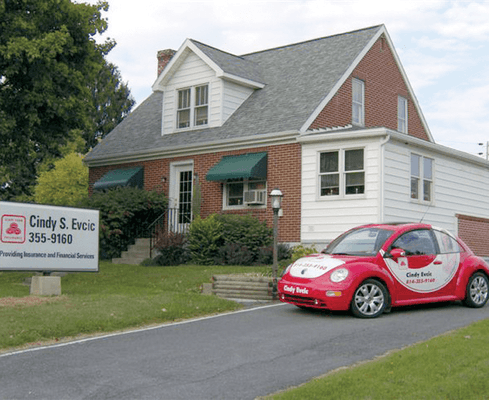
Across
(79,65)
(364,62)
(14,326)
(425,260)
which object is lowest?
(14,326)

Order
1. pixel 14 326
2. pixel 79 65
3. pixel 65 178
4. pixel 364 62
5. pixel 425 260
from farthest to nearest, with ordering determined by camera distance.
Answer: pixel 65 178
pixel 364 62
pixel 79 65
pixel 425 260
pixel 14 326

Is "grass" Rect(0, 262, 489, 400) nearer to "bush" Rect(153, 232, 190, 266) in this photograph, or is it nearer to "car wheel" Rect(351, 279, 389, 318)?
"car wheel" Rect(351, 279, 389, 318)

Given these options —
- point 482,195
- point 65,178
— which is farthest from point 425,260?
point 65,178

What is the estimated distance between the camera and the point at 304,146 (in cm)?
2014

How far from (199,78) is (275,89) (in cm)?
266

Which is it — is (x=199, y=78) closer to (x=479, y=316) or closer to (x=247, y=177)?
(x=247, y=177)

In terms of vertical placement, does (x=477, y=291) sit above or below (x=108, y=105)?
below

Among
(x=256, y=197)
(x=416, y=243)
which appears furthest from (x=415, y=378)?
(x=256, y=197)

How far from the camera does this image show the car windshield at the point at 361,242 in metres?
11.6

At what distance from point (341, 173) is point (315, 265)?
8.25m

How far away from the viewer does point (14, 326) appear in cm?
982

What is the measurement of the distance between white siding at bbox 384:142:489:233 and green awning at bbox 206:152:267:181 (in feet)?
12.9

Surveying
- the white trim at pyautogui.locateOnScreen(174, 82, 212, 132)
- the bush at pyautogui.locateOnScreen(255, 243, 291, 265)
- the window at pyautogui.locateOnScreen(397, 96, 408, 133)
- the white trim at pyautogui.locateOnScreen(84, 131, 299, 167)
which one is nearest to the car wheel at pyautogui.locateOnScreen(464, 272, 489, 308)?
the bush at pyautogui.locateOnScreen(255, 243, 291, 265)

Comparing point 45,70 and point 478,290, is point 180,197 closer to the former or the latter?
point 45,70
